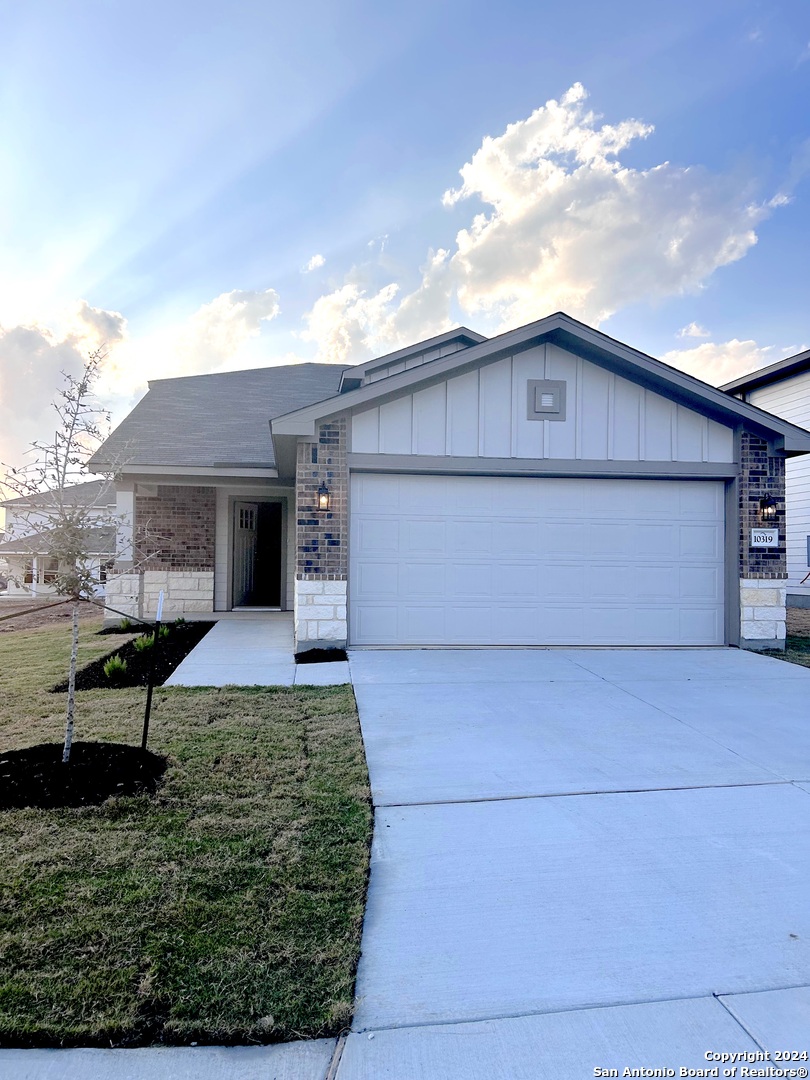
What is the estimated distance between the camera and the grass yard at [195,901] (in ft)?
6.75

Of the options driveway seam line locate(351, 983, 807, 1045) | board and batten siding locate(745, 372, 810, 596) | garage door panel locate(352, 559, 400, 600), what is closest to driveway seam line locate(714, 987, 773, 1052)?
driveway seam line locate(351, 983, 807, 1045)

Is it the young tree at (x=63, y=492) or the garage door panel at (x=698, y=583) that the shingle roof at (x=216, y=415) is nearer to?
the young tree at (x=63, y=492)

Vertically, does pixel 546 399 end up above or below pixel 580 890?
above

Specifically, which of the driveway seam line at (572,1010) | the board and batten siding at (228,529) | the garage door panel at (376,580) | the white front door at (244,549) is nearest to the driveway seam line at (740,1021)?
the driveway seam line at (572,1010)

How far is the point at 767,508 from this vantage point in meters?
8.84

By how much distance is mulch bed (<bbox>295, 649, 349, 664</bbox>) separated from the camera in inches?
312

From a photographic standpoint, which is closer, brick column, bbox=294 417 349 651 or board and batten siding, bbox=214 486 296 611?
brick column, bbox=294 417 349 651

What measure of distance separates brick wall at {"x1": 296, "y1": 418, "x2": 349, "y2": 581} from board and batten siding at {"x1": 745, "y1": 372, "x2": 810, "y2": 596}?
13.3 m

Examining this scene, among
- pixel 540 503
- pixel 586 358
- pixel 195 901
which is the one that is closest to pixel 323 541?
pixel 540 503

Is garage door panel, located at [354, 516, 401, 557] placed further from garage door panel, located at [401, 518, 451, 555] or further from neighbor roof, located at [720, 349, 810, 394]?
neighbor roof, located at [720, 349, 810, 394]

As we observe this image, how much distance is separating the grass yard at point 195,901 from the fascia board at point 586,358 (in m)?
4.52

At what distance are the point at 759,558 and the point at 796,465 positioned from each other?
A: 9434 mm

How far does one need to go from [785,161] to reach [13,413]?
51.9 ft

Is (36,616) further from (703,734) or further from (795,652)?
(795,652)
